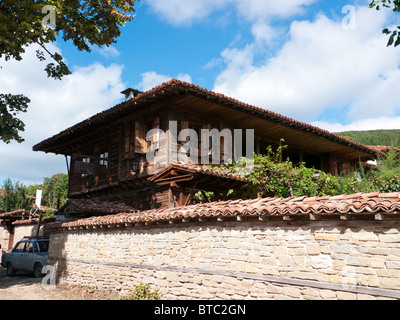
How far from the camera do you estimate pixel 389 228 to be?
482cm

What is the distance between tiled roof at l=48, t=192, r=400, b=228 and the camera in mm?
4793

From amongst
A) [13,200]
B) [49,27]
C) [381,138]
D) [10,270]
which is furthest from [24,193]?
[381,138]

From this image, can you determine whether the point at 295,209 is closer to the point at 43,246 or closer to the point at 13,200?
the point at 43,246

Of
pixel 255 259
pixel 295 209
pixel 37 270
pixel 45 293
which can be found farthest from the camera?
pixel 37 270

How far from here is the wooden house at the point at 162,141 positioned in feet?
37.0

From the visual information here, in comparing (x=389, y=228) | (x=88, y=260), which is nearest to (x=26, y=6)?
(x=88, y=260)

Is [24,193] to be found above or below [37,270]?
above

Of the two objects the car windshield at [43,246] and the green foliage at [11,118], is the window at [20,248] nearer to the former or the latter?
the car windshield at [43,246]

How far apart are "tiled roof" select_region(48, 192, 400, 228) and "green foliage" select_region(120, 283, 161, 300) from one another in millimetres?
1544

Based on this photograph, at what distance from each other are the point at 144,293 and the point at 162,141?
226 inches

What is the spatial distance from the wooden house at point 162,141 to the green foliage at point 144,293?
2818mm

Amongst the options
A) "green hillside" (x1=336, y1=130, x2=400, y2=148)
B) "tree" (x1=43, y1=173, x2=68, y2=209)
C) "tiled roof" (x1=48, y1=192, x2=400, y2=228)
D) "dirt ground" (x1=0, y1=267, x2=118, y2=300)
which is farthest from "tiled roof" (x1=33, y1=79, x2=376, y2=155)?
"tree" (x1=43, y1=173, x2=68, y2=209)

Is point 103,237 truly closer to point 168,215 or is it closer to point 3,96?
point 168,215

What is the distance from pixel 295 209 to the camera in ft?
18.2
